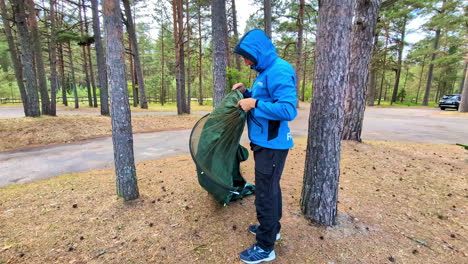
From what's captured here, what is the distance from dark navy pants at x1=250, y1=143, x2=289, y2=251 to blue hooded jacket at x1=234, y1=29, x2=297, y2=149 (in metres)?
0.09

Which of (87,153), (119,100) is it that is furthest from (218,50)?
(87,153)

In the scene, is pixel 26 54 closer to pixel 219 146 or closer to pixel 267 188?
pixel 219 146

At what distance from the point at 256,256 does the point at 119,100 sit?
8.23 ft

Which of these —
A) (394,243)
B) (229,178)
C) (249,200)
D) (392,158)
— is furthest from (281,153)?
(392,158)

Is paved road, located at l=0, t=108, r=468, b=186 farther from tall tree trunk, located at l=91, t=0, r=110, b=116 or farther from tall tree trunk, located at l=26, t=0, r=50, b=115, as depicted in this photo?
tall tree trunk, located at l=91, t=0, r=110, b=116

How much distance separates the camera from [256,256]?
2.10 metres

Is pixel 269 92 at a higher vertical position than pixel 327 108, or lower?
higher

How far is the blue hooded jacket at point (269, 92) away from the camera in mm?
1845

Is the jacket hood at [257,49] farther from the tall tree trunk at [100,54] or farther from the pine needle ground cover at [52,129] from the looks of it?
the tall tree trunk at [100,54]

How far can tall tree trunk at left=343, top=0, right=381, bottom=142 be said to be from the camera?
5199 millimetres

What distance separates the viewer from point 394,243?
2357 millimetres

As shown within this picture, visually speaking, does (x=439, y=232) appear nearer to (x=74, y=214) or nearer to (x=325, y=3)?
(x=325, y=3)

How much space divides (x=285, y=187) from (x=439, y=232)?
1.90 m

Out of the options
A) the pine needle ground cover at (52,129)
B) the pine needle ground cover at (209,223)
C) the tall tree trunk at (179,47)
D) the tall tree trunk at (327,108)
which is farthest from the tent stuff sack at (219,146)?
the tall tree trunk at (179,47)
